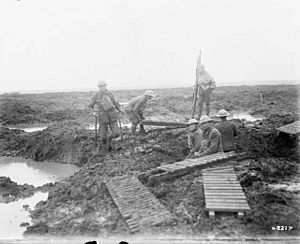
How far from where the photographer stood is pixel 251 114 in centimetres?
1703

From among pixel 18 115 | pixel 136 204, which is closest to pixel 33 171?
pixel 136 204

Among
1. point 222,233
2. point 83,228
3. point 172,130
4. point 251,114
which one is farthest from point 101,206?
point 251,114

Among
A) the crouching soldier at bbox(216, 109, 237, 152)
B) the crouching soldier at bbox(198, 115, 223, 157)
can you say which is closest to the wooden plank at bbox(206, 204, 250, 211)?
the crouching soldier at bbox(198, 115, 223, 157)

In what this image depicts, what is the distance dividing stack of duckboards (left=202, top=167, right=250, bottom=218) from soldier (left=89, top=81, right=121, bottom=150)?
11.7ft

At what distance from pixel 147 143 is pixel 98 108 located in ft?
6.13

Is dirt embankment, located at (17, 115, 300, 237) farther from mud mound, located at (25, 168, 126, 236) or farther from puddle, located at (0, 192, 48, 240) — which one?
puddle, located at (0, 192, 48, 240)

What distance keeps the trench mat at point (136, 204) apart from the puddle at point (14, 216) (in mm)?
1762

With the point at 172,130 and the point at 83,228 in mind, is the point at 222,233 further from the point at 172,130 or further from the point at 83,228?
the point at 172,130

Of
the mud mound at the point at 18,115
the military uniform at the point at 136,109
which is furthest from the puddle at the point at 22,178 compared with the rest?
the mud mound at the point at 18,115

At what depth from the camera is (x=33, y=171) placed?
9.91m

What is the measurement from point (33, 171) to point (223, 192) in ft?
22.5

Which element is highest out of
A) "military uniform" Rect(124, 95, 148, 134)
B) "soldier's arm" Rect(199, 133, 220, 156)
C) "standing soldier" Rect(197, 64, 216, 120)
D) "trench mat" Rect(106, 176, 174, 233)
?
"standing soldier" Rect(197, 64, 216, 120)

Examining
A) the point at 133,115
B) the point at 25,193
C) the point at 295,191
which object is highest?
the point at 133,115

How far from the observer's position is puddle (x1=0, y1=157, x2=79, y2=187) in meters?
9.05
